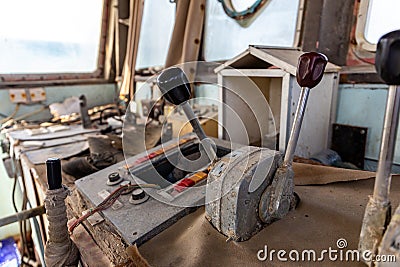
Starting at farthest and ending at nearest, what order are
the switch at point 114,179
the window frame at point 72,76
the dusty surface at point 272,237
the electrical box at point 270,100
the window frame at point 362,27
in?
the window frame at point 72,76
the window frame at point 362,27
the electrical box at point 270,100
the switch at point 114,179
the dusty surface at point 272,237

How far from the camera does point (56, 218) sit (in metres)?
0.50

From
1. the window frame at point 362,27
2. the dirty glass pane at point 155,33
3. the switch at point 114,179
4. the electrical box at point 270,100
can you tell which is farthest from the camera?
the dirty glass pane at point 155,33

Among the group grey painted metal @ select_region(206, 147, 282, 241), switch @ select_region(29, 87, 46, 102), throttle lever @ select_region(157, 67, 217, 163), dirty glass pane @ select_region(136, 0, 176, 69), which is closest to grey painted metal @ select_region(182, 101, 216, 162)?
throttle lever @ select_region(157, 67, 217, 163)

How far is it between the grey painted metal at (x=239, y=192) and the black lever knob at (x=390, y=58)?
21 cm

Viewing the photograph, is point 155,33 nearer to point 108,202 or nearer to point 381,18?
point 381,18

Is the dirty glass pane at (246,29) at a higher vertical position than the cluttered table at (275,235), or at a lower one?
higher

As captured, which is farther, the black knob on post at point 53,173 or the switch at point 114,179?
the switch at point 114,179

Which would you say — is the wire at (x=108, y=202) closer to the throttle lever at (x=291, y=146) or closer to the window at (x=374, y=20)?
the throttle lever at (x=291, y=146)

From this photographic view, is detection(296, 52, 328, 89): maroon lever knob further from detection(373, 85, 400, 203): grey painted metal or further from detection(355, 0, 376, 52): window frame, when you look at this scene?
detection(355, 0, 376, 52): window frame

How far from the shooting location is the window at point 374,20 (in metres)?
0.80

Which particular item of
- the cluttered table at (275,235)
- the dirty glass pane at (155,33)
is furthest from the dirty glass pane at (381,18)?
the dirty glass pane at (155,33)

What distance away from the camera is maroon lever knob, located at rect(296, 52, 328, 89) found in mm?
429

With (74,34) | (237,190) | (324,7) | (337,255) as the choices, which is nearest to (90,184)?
(237,190)

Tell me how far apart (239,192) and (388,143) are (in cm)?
20
